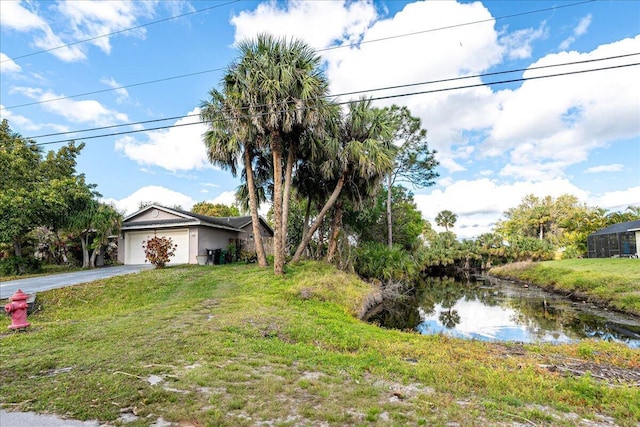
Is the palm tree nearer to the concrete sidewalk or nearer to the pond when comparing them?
the pond

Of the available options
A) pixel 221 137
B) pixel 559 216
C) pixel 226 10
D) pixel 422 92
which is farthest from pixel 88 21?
pixel 559 216

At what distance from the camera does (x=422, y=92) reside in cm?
812

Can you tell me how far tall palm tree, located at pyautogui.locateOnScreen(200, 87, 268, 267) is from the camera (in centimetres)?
1324

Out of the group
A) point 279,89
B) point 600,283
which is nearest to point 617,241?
point 600,283

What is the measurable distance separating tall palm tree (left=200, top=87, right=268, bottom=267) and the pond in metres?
7.09

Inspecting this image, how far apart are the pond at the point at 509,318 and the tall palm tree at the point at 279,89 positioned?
5779 millimetres

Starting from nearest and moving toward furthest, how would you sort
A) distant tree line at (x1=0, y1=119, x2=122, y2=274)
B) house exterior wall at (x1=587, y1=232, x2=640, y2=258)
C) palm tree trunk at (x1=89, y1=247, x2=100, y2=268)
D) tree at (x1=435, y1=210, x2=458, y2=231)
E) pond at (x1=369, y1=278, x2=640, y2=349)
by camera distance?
1. pond at (x1=369, y1=278, x2=640, y2=349)
2. distant tree line at (x1=0, y1=119, x2=122, y2=274)
3. palm tree trunk at (x1=89, y1=247, x2=100, y2=268)
4. house exterior wall at (x1=587, y1=232, x2=640, y2=258)
5. tree at (x1=435, y1=210, x2=458, y2=231)

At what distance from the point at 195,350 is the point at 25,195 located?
1703 centimetres

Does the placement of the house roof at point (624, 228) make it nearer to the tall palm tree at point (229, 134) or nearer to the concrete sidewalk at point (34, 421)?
the tall palm tree at point (229, 134)

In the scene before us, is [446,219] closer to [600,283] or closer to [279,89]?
[600,283]

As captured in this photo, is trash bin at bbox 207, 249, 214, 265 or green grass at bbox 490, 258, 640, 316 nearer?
green grass at bbox 490, 258, 640, 316

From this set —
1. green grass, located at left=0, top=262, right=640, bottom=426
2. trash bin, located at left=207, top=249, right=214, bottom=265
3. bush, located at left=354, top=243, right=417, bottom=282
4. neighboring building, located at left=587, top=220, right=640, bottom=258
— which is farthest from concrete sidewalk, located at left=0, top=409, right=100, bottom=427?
neighboring building, located at left=587, top=220, right=640, bottom=258

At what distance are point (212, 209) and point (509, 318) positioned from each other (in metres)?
38.7

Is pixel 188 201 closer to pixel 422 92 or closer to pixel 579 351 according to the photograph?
pixel 422 92
